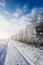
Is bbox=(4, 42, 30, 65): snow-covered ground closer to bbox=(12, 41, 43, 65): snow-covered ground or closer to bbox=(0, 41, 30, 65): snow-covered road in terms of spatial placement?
bbox=(0, 41, 30, 65): snow-covered road

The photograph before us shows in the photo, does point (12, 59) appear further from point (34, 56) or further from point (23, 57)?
point (34, 56)

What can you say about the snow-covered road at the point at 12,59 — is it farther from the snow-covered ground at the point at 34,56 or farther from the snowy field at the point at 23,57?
the snow-covered ground at the point at 34,56

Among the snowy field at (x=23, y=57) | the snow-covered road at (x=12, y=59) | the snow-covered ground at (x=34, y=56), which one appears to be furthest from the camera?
the snow-covered road at (x=12, y=59)

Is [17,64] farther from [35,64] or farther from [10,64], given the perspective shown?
[35,64]

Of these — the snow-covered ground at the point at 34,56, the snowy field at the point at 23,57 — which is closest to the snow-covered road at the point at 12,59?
the snowy field at the point at 23,57

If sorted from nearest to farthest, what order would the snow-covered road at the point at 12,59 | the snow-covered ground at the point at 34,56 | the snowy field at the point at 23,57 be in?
the snow-covered ground at the point at 34,56 → the snowy field at the point at 23,57 → the snow-covered road at the point at 12,59

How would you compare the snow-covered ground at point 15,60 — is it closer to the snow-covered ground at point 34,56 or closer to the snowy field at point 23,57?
the snowy field at point 23,57

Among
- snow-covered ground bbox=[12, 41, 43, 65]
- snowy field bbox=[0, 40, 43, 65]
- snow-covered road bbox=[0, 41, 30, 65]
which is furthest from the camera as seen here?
snow-covered road bbox=[0, 41, 30, 65]

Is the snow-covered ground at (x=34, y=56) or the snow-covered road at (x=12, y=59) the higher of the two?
the snow-covered ground at (x=34, y=56)

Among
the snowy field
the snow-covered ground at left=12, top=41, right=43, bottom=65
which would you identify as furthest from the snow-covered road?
the snow-covered ground at left=12, top=41, right=43, bottom=65

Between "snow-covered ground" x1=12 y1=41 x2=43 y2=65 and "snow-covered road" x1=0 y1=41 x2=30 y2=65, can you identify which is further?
"snow-covered road" x1=0 y1=41 x2=30 y2=65

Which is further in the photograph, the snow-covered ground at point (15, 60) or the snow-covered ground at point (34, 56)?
the snow-covered ground at point (15, 60)

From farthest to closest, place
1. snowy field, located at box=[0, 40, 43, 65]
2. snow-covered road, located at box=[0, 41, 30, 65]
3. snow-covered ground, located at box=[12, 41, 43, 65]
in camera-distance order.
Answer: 1. snow-covered road, located at box=[0, 41, 30, 65]
2. snowy field, located at box=[0, 40, 43, 65]
3. snow-covered ground, located at box=[12, 41, 43, 65]

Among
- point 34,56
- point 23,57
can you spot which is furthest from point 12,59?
point 34,56
